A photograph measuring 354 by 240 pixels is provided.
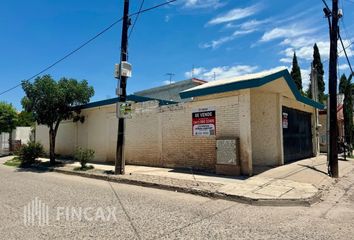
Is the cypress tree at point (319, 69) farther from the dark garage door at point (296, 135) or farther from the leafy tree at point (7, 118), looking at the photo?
the leafy tree at point (7, 118)

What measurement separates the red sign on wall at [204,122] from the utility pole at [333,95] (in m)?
4.40

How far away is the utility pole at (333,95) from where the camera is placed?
36.9 ft

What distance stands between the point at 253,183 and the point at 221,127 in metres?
2.88

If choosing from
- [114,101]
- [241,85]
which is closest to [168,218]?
[241,85]

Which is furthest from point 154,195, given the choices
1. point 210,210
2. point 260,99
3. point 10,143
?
point 10,143

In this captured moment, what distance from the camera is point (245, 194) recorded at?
790cm

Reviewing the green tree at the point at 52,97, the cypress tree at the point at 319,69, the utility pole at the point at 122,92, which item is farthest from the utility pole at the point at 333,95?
the cypress tree at the point at 319,69

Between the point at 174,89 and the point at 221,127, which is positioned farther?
the point at 174,89

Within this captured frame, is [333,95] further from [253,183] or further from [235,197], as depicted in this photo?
[235,197]

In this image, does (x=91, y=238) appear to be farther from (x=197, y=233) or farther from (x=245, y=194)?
(x=245, y=194)

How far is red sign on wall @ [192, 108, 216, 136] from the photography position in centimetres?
1193

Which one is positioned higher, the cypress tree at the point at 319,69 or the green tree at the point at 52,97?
the cypress tree at the point at 319,69

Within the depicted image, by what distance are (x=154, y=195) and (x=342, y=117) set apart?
2702cm

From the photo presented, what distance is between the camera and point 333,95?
1138 centimetres
